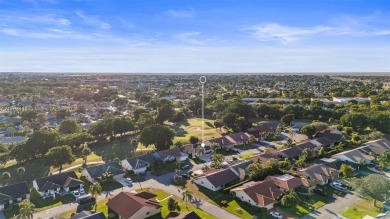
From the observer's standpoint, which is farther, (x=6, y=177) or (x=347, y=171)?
(x=6, y=177)

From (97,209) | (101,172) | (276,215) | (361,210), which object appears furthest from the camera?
(101,172)

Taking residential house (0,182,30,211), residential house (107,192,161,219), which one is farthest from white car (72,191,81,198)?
residential house (107,192,161,219)

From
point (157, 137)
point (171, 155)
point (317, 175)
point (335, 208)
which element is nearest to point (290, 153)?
point (317, 175)

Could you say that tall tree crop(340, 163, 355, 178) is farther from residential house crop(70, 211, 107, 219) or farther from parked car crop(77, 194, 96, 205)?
parked car crop(77, 194, 96, 205)

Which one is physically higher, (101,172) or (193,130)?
(101,172)

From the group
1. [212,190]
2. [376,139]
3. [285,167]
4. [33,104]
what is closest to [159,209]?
[212,190]

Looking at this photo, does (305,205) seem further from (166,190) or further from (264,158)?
(166,190)
